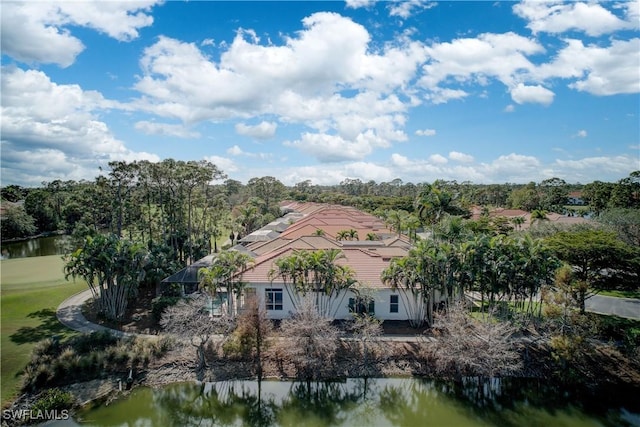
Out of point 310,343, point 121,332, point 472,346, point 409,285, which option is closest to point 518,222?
point 409,285

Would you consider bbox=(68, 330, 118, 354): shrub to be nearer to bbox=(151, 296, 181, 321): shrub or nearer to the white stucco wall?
bbox=(151, 296, 181, 321): shrub

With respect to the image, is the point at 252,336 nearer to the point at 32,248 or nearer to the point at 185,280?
the point at 185,280

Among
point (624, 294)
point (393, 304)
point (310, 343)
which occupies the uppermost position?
point (393, 304)

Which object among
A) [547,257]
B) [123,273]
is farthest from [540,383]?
[123,273]

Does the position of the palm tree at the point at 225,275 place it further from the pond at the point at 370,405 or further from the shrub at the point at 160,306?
the pond at the point at 370,405

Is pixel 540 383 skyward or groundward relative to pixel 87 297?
groundward

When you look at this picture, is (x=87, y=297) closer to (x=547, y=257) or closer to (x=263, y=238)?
(x=263, y=238)

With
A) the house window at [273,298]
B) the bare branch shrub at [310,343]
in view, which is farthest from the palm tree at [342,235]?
the bare branch shrub at [310,343]

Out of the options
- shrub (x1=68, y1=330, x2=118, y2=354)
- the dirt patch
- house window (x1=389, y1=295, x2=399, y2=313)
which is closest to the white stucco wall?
house window (x1=389, y1=295, x2=399, y2=313)
